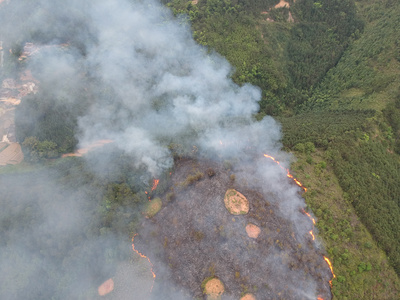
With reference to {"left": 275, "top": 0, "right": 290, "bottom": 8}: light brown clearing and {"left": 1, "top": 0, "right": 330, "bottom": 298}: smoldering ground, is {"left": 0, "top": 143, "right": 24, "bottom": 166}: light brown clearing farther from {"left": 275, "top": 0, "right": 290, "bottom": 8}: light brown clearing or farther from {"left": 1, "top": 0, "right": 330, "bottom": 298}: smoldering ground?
{"left": 275, "top": 0, "right": 290, "bottom": 8}: light brown clearing

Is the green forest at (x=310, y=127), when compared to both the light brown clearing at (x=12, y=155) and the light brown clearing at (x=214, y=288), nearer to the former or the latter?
the light brown clearing at (x=12, y=155)

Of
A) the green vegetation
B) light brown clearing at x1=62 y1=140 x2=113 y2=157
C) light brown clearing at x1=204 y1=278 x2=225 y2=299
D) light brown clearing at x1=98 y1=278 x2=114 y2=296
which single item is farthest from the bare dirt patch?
the green vegetation

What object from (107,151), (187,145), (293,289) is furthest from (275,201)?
(107,151)

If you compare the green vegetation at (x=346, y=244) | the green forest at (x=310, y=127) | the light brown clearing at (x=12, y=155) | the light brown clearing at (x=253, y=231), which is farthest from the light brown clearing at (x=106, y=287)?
the light brown clearing at (x=12, y=155)

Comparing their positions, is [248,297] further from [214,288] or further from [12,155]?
[12,155]

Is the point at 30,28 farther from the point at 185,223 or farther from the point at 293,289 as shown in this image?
the point at 293,289

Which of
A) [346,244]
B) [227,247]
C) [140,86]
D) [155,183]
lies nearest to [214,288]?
[227,247]
